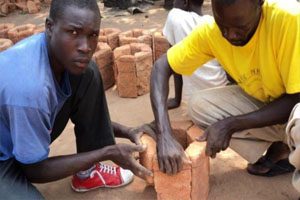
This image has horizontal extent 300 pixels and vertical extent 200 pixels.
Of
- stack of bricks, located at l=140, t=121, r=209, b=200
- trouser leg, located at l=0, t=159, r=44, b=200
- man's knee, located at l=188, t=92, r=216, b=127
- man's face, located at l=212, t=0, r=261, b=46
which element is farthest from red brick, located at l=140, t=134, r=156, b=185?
man's face, located at l=212, t=0, r=261, b=46

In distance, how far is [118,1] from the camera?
8.45 metres

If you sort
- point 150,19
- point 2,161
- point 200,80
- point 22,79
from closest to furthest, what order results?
point 22,79 < point 2,161 < point 200,80 < point 150,19

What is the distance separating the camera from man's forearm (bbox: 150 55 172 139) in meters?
2.51

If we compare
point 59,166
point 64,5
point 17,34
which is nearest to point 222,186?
point 59,166

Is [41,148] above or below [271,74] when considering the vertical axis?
below

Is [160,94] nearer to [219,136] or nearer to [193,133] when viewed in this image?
[193,133]

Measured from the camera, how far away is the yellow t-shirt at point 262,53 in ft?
7.45

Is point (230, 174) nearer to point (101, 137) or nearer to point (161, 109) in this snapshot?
point (161, 109)

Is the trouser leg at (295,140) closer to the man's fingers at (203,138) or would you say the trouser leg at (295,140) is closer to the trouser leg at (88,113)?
the man's fingers at (203,138)

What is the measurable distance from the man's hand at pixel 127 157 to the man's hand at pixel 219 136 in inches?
15.3

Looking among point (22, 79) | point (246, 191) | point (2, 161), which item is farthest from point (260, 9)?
point (2, 161)

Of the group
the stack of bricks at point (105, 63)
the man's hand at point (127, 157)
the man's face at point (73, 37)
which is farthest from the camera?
the stack of bricks at point (105, 63)

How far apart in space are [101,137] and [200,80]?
1.09 m

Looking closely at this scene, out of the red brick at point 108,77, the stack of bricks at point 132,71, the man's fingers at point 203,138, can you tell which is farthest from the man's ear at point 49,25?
the red brick at point 108,77
